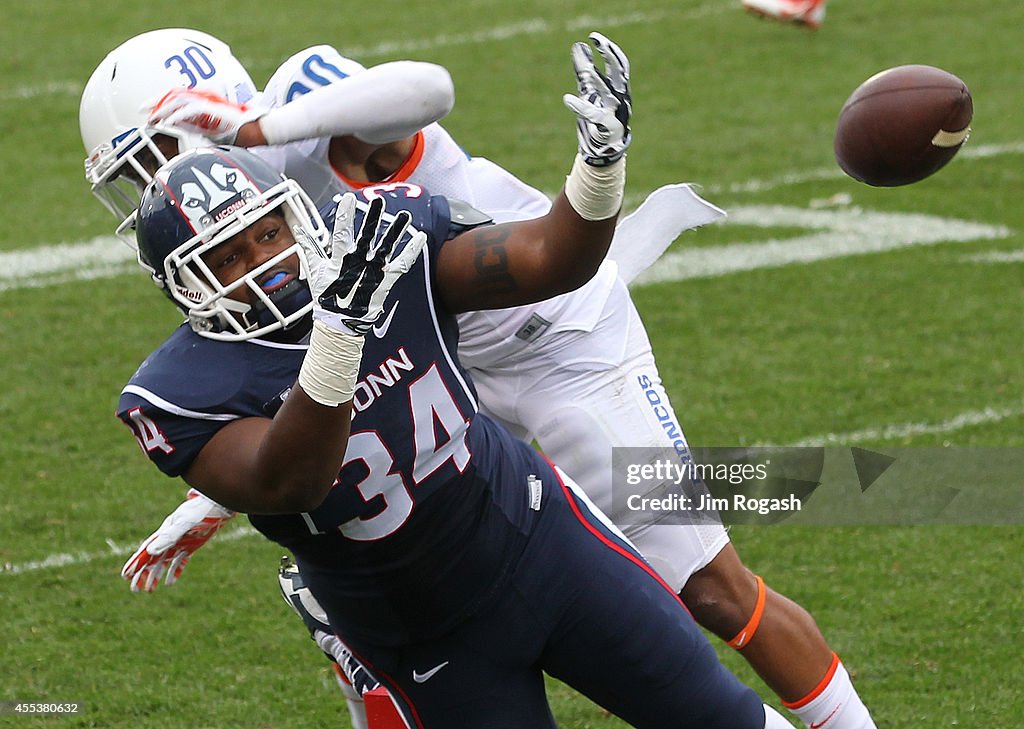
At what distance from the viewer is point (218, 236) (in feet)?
9.07

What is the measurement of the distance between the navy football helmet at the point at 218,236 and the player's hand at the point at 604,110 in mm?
507

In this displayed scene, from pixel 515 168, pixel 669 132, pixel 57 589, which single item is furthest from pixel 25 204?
pixel 57 589

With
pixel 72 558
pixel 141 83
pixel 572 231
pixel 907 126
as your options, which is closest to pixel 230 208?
pixel 572 231

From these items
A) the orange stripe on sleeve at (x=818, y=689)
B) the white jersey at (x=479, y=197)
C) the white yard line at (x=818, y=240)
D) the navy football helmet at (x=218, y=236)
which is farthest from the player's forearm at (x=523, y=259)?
the white yard line at (x=818, y=240)

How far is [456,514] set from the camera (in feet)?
9.51

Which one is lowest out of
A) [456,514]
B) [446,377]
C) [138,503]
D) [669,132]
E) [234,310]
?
[669,132]

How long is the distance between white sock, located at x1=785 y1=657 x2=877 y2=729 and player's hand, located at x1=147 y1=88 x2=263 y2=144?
1745mm

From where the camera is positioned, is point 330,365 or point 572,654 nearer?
point 330,365

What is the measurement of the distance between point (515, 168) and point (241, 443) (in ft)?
19.8

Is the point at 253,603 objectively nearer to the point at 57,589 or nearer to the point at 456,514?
the point at 57,589

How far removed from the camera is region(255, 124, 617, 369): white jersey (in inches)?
147

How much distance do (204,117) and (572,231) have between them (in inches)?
40.1

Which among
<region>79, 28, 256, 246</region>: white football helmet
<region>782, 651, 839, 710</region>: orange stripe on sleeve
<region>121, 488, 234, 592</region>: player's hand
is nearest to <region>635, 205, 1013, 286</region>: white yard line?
<region>79, 28, 256, 246</region>: white football helmet

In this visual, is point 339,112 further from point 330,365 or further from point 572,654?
point 572,654
